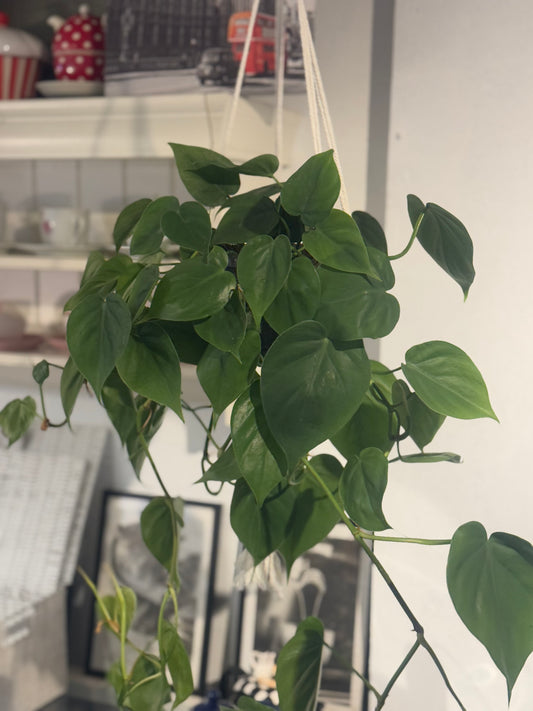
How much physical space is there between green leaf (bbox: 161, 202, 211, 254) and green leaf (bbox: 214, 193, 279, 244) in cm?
A: 1

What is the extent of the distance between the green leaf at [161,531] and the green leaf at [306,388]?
0.33 metres

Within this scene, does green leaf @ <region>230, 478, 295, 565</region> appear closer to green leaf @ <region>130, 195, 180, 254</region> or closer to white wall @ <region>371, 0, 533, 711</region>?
green leaf @ <region>130, 195, 180, 254</region>

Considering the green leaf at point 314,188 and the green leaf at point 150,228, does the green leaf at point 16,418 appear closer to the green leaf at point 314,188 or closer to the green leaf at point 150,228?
the green leaf at point 150,228

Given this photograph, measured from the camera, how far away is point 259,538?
595mm

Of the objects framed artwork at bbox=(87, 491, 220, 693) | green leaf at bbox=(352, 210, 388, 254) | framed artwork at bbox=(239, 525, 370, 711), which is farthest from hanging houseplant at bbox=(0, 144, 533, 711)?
framed artwork at bbox=(87, 491, 220, 693)

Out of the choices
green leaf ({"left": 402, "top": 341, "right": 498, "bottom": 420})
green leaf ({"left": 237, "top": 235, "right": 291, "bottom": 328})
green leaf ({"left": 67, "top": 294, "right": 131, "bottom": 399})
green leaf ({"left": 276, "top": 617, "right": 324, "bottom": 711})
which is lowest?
green leaf ({"left": 276, "top": 617, "right": 324, "bottom": 711})

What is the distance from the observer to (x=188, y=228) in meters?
0.55

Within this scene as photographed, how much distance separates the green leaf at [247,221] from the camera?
55 centimetres

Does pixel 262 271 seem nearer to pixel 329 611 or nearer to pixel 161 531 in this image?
pixel 161 531

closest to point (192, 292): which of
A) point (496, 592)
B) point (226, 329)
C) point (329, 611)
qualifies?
point (226, 329)

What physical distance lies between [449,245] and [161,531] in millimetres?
390

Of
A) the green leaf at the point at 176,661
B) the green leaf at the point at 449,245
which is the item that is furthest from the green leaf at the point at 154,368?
the green leaf at the point at 176,661

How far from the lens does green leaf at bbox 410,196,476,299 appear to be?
578 millimetres

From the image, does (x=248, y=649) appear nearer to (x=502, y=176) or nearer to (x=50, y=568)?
(x=50, y=568)
